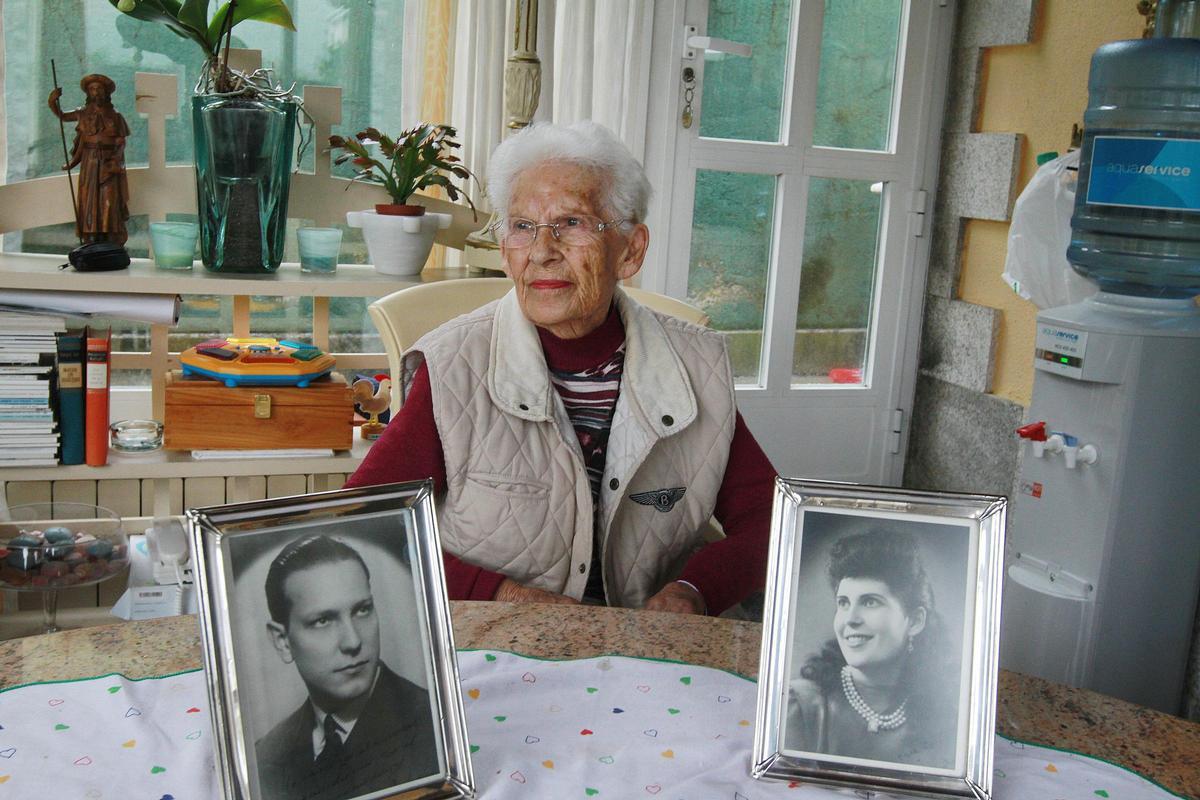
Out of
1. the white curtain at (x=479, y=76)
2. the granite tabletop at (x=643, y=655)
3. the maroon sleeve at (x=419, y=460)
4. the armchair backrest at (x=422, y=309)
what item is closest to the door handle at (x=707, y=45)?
the white curtain at (x=479, y=76)

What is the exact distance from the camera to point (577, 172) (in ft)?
5.54

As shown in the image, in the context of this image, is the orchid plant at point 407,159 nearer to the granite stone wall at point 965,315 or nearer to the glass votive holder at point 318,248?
the glass votive holder at point 318,248

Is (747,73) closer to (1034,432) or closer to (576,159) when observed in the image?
(1034,432)

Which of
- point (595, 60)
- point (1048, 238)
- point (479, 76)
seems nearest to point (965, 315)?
point (1048, 238)

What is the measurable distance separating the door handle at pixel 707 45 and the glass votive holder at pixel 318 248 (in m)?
1.25

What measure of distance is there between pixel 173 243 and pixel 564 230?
48.6 inches

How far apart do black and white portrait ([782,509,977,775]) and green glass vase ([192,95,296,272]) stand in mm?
1901

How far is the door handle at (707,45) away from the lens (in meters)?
3.31

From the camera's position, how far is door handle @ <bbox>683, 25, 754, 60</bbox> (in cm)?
331

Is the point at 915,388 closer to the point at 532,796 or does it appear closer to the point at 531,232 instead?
the point at 531,232

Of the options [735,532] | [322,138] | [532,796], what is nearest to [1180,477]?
[735,532]

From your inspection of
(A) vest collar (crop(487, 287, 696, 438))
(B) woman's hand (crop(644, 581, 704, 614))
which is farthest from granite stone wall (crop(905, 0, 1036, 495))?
(B) woman's hand (crop(644, 581, 704, 614))

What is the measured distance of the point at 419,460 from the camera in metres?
1.57

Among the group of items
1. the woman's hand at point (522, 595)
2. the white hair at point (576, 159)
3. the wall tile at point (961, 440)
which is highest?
the white hair at point (576, 159)
